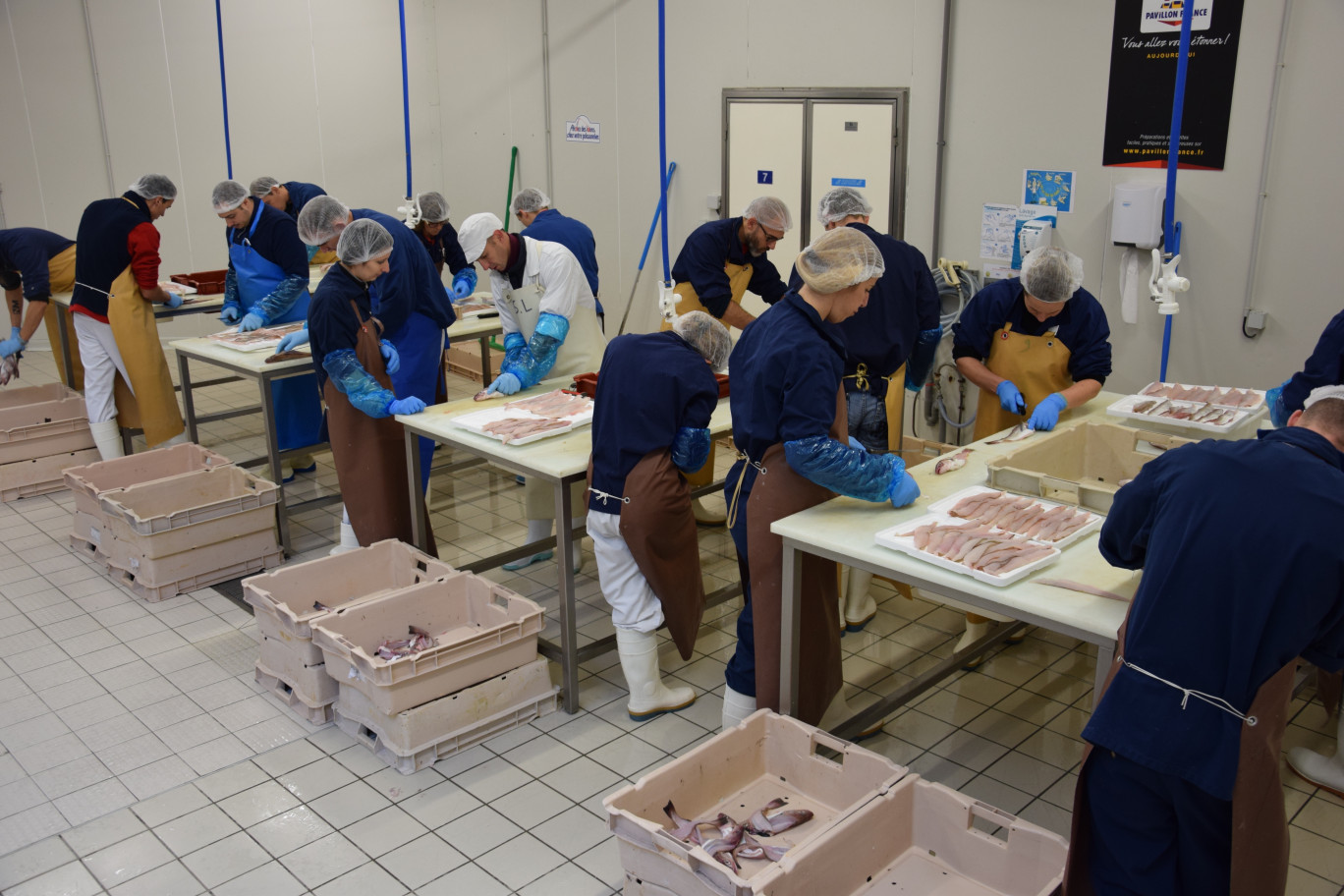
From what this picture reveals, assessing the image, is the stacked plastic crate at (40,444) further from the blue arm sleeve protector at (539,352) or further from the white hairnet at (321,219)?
the blue arm sleeve protector at (539,352)

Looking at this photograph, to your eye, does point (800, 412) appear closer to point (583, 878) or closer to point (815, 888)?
point (815, 888)

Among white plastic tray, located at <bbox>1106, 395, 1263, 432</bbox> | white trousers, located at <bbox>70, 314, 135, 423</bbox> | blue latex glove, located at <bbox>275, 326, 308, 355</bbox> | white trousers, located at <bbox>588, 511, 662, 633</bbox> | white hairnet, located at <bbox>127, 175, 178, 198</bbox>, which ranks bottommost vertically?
white trousers, located at <bbox>588, 511, 662, 633</bbox>

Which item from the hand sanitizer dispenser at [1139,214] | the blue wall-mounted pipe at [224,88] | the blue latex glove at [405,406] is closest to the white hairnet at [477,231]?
the blue latex glove at [405,406]

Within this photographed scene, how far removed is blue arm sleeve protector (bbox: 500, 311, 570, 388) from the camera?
4.81 m

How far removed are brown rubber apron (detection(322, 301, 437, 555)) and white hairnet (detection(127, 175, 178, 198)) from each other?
7.24ft

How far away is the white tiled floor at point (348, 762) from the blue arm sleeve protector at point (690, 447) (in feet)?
3.39

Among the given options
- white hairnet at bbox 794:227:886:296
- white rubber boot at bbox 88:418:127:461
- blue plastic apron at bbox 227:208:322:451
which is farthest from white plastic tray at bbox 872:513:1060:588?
white rubber boot at bbox 88:418:127:461

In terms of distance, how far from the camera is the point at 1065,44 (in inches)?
214

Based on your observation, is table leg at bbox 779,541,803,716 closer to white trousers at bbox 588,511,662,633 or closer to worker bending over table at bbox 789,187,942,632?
white trousers at bbox 588,511,662,633

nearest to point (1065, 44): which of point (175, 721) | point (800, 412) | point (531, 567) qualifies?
point (800, 412)

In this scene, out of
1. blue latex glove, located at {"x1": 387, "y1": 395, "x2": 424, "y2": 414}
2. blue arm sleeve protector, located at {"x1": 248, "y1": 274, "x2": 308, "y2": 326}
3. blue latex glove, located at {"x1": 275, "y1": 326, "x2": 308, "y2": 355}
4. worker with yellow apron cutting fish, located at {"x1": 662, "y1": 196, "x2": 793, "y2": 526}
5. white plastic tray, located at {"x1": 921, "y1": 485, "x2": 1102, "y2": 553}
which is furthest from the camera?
blue arm sleeve protector, located at {"x1": 248, "y1": 274, "x2": 308, "y2": 326}

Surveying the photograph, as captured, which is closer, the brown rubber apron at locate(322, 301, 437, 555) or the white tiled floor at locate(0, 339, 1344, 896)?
the white tiled floor at locate(0, 339, 1344, 896)

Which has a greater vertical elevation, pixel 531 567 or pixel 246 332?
pixel 246 332

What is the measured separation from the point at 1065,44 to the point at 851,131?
1.41m
